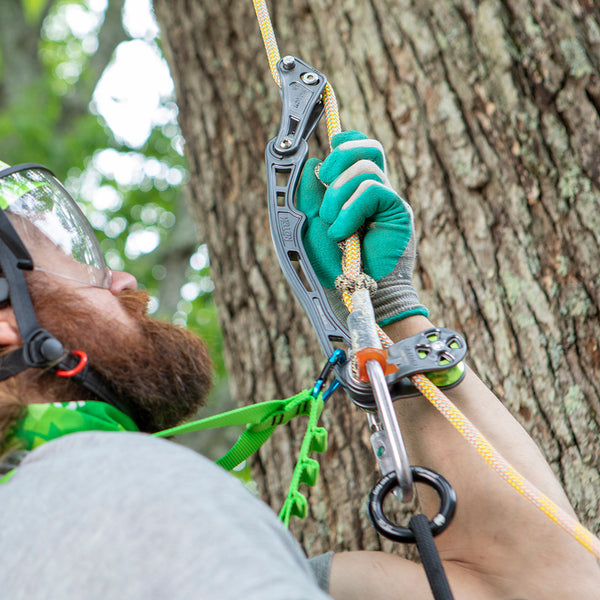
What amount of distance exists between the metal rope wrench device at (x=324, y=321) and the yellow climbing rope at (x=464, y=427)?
0.15 ft

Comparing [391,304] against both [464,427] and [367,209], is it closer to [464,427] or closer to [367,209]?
[367,209]

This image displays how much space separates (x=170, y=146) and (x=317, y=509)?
737cm

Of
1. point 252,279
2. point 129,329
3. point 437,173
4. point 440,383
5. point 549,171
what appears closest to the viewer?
point 440,383

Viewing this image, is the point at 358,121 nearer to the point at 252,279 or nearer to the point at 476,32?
the point at 476,32

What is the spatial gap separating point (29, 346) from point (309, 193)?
2.58 ft

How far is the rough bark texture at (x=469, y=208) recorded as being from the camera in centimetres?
193

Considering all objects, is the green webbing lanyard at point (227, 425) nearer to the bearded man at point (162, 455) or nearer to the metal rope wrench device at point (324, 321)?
the bearded man at point (162, 455)

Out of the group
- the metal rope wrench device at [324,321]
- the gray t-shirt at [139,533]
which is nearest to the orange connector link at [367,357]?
the metal rope wrench device at [324,321]

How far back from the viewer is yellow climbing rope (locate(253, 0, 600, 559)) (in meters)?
1.18

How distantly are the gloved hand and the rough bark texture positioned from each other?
446 millimetres

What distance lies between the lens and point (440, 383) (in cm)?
154

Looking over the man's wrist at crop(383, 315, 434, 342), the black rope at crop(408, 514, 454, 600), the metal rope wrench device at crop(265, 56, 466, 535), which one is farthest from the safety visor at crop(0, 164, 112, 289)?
the black rope at crop(408, 514, 454, 600)

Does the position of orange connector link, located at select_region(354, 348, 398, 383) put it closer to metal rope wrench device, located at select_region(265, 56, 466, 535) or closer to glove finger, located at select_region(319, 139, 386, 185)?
metal rope wrench device, located at select_region(265, 56, 466, 535)

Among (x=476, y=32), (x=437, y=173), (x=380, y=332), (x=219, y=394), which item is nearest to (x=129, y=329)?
(x=380, y=332)
